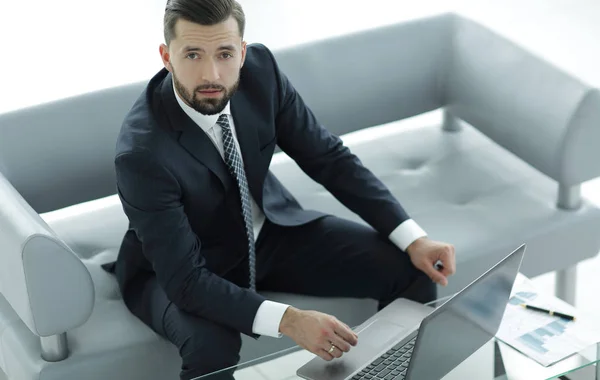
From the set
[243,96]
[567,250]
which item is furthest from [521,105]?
[243,96]

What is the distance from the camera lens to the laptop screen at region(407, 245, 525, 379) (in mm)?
2141

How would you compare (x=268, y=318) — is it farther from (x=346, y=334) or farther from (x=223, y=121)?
(x=223, y=121)

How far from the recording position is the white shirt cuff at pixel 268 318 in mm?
2518

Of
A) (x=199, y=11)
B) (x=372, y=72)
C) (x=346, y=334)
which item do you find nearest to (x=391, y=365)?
(x=346, y=334)

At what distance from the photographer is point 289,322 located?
2.49 m

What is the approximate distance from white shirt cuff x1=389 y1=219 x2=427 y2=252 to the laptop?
226 mm

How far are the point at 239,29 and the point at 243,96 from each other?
0.26 m

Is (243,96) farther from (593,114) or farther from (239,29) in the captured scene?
(593,114)

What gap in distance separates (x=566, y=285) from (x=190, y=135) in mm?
1311

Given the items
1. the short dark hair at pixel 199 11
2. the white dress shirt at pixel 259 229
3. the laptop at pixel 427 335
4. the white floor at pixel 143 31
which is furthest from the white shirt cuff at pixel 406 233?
the white floor at pixel 143 31

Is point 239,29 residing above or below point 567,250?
above

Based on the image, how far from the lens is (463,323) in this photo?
2.26 metres

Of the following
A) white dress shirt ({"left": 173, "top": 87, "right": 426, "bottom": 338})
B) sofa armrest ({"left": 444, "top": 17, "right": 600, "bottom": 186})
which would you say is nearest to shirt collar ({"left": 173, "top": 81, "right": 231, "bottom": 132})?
white dress shirt ({"left": 173, "top": 87, "right": 426, "bottom": 338})

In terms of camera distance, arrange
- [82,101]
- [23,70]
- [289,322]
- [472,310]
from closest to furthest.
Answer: [472,310]
[289,322]
[82,101]
[23,70]
